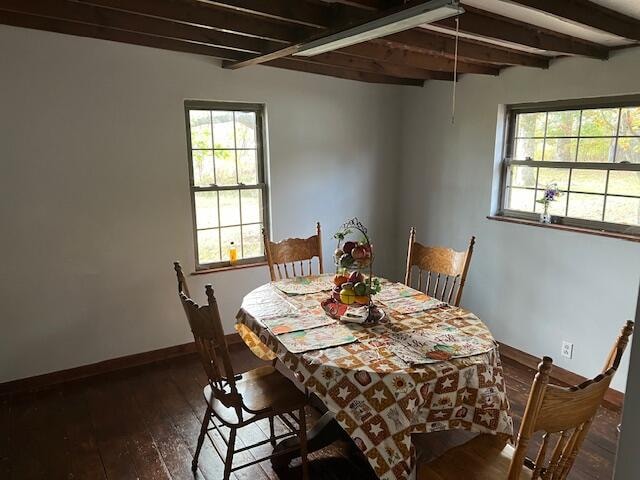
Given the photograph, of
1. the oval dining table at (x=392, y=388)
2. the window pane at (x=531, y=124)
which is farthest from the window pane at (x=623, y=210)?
the oval dining table at (x=392, y=388)

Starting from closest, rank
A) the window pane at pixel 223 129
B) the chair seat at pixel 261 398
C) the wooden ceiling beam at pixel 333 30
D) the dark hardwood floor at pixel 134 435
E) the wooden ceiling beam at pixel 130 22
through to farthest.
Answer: the wooden ceiling beam at pixel 333 30, the chair seat at pixel 261 398, the dark hardwood floor at pixel 134 435, the wooden ceiling beam at pixel 130 22, the window pane at pixel 223 129

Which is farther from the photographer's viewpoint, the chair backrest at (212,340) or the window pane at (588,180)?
the window pane at (588,180)

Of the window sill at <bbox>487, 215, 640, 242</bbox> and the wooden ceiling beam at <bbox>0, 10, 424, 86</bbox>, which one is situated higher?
the wooden ceiling beam at <bbox>0, 10, 424, 86</bbox>

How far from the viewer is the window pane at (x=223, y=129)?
3.64 m

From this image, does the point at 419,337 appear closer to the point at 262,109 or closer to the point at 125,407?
the point at 125,407

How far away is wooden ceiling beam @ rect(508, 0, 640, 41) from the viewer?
1.98 m

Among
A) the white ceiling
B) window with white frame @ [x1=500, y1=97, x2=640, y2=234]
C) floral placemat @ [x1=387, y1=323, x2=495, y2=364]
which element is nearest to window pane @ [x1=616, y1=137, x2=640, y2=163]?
window with white frame @ [x1=500, y1=97, x2=640, y2=234]

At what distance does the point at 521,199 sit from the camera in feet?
11.8

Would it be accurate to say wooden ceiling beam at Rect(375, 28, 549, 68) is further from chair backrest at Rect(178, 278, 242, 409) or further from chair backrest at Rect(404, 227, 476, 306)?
chair backrest at Rect(178, 278, 242, 409)

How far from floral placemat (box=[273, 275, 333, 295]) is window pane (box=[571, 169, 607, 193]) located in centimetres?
185

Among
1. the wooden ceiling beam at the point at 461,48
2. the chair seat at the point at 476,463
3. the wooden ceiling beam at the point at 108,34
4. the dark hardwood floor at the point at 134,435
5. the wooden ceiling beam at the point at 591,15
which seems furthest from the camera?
the wooden ceiling beam at the point at 108,34

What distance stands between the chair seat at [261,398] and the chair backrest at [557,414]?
3.46 feet

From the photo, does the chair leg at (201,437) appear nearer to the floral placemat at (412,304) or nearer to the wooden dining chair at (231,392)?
the wooden dining chair at (231,392)

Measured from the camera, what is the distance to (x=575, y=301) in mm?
3172
